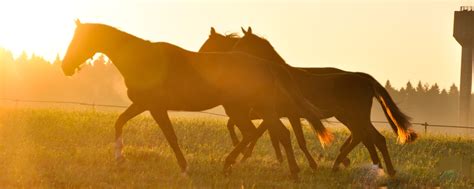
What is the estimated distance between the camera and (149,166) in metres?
12.2

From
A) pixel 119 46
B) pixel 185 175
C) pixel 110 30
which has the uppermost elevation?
pixel 110 30

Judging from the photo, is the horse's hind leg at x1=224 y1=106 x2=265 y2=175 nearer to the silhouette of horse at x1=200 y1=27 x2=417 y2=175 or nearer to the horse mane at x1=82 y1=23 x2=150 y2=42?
the silhouette of horse at x1=200 y1=27 x2=417 y2=175

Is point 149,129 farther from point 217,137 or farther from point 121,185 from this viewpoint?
point 121,185

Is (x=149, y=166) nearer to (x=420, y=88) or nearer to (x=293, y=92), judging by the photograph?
(x=293, y=92)

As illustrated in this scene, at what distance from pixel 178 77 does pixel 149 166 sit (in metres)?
1.87

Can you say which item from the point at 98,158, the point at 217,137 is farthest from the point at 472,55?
the point at 98,158

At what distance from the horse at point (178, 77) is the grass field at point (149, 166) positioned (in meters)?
0.67

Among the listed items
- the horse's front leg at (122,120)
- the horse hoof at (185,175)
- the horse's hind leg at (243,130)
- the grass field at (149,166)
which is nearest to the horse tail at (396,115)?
the grass field at (149,166)

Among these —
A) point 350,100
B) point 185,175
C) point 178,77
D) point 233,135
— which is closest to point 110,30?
point 178,77

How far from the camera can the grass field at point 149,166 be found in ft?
34.4

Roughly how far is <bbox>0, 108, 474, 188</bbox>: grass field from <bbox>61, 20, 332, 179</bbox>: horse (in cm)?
67

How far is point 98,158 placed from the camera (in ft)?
42.3

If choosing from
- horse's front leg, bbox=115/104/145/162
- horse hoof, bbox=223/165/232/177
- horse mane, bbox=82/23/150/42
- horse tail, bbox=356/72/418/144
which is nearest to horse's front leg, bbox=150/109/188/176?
horse's front leg, bbox=115/104/145/162

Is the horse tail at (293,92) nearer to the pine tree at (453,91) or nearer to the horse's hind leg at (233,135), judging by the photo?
the horse's hind leg at (233,135)
